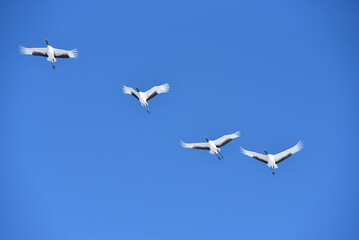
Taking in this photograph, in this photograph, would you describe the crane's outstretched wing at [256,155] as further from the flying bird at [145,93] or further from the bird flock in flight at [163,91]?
the flying bird at [145,93]

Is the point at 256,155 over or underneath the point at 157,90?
underneath

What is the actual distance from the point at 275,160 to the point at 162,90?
504 inches

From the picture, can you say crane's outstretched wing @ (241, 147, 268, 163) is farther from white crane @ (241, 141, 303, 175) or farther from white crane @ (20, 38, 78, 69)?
white crane @ (20, 38, 78, 69)

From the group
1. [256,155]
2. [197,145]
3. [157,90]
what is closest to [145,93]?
[157,90]

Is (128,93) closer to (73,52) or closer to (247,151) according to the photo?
(73,52)

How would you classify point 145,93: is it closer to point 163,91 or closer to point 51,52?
point 163,91

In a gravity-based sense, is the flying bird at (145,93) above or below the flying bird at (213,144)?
above

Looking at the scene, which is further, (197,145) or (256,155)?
(197,145)

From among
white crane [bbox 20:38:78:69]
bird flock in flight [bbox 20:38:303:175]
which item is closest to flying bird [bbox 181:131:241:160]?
bird flock in flight [bbox 20:38:303:175]

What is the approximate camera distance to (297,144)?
65625 millimetres

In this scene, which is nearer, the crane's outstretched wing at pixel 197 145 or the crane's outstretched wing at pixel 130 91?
the crane's outstretched wing at pixel 130 91

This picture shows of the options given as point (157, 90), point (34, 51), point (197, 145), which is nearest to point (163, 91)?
point (157, 90)

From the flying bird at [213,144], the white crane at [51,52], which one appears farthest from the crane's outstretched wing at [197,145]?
the white crane at [51,52]

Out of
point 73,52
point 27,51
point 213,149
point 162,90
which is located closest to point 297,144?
point 213,149
